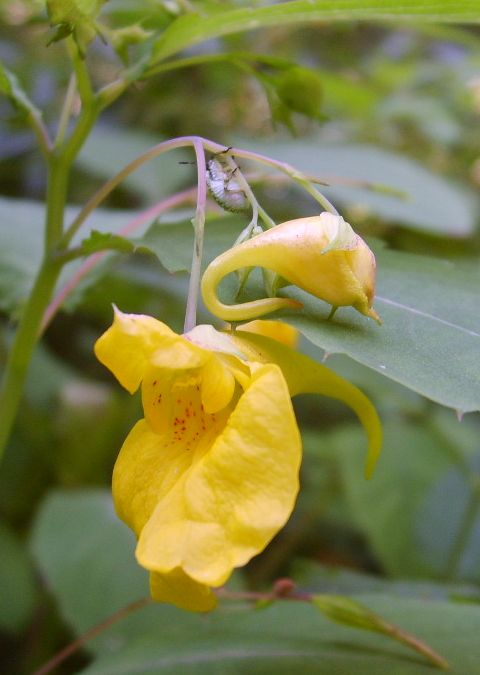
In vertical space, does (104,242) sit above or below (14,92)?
below

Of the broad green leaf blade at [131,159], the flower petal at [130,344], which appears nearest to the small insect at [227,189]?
the flower petal at [130,344]

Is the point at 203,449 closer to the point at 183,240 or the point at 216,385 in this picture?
the point at 216,385

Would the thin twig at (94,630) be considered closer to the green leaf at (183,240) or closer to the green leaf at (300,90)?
the green leaf at (183,240)

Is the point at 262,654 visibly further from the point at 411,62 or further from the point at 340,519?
the point at 411,62

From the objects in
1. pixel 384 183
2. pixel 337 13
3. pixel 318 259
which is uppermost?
pixel 337 13

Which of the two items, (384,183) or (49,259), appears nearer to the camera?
(49,259)

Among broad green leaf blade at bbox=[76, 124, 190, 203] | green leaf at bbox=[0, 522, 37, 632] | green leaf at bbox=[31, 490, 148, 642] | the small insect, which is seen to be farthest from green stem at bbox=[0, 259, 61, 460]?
broad green leaf blade at bbox=[76, 124, 190, 203]

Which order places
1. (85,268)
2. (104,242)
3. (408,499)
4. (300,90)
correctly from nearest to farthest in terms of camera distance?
(104,242) → (300,90) → (85,268) → (408,499)

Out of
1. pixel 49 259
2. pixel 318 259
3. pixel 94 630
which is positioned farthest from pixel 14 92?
pixel 94 630
